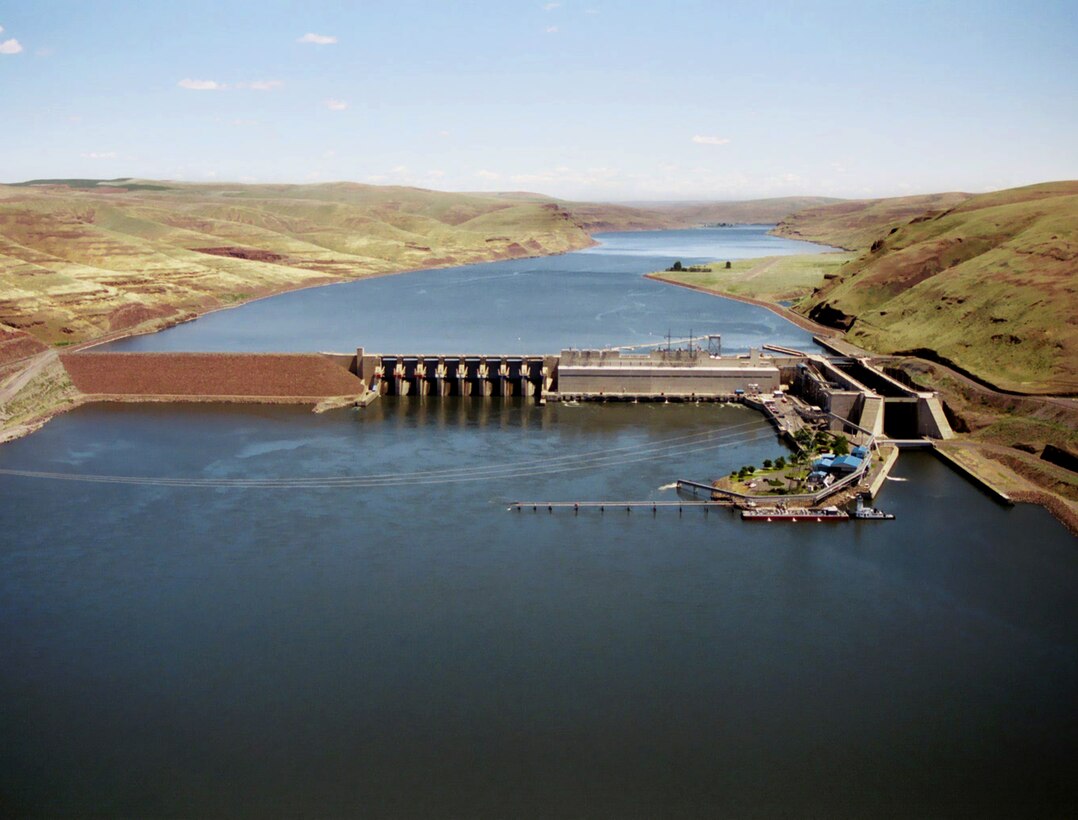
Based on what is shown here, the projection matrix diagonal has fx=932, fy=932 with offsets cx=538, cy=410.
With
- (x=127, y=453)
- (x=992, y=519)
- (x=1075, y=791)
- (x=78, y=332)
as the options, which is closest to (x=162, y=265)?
(x=78, y=332)

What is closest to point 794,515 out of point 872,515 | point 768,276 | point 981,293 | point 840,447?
point 872,515

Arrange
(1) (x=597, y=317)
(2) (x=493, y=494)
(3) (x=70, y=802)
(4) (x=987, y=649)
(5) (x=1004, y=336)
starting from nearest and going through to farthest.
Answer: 1. (3) (x=70, y=802)
2. (4) (x=987, y=649)
3. (2) (x=493, y=494)
4. (5) (x=1004, y=336)
5. (1) (x=597, y=317)

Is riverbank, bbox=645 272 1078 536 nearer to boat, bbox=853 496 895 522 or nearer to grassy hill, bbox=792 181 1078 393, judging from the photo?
grassy hill, bbox=792 181 1078 393

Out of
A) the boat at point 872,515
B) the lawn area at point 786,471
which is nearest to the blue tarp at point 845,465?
the lawn area at point 786,471

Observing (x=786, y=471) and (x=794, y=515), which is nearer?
(x=794, y=515)

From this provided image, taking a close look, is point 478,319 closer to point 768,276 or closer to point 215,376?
point 215,376

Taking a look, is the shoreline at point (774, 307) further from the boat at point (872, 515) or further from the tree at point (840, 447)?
the boat at point (872, 515)

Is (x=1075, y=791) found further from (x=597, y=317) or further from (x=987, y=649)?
(x=597, y=317)
